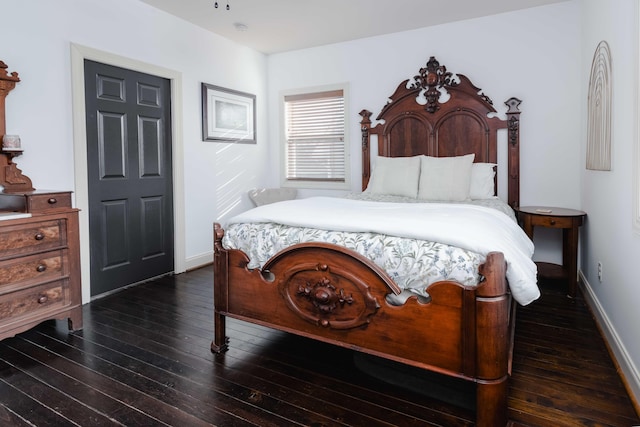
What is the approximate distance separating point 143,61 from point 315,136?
2.14 metres

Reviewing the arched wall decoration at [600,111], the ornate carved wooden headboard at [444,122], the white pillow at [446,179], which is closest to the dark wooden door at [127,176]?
the ornate carved wooden headboard at [444,122]

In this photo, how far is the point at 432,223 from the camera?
196 centimetres

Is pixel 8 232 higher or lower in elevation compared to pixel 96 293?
higher

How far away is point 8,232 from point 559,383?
3.09m

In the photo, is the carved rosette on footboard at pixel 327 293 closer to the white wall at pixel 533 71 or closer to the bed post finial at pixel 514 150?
the bed post finial at pixel 514 150

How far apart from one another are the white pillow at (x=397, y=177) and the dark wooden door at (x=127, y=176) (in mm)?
2046

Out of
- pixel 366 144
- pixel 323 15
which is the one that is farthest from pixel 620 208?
pixel 323 15

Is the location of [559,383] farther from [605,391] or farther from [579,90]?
[579,90]

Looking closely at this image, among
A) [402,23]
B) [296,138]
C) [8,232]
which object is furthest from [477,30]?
[8,232]

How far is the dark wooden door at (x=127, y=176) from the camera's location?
3365 millimetres

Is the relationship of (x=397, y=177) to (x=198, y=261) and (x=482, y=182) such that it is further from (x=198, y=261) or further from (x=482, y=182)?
(x=198, y=261)

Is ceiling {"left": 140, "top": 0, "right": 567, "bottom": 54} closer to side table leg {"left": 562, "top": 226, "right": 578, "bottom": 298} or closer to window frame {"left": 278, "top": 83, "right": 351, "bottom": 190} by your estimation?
window frame {"left": 278, "top": 83, "right": 351, "bottom": 190}

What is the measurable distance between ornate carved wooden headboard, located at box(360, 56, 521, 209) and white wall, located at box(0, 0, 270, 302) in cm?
174

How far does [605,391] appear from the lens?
195cm
